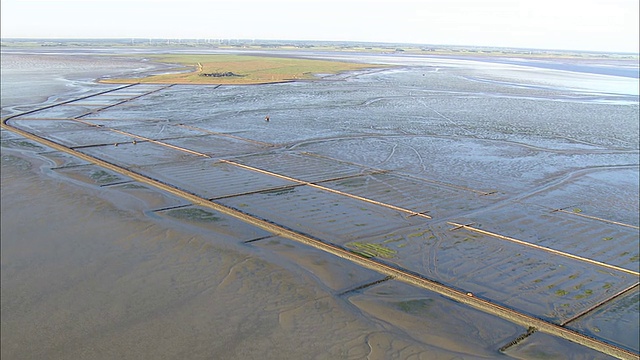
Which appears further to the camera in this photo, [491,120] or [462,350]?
[491,120]

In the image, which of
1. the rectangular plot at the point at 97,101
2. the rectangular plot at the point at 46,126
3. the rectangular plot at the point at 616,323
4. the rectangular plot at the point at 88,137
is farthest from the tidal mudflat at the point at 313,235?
the rectangular plot at the point at 97,101

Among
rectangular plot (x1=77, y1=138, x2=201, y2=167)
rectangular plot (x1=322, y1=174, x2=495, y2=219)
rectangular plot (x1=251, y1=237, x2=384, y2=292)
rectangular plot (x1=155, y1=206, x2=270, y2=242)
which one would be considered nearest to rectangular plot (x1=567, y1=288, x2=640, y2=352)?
rectangular plot (x1=251, y1=237, x2=384, y2=292)

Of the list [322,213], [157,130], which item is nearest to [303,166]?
[322,213]

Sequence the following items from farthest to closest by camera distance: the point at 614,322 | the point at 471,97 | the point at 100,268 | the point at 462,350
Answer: the point at 471,97, the point at 100,268, the point at 614,322, the point at 462,350

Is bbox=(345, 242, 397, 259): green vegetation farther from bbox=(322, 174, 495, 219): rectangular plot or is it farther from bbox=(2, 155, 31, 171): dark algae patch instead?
bbox=(2, 155, 31, 171): dark algae patch

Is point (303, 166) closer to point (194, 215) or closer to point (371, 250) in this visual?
point (194, 215)

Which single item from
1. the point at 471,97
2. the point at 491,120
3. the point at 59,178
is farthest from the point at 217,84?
the point at 59,178

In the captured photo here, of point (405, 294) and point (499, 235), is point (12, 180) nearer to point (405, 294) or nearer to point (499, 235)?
point (405, 294)
